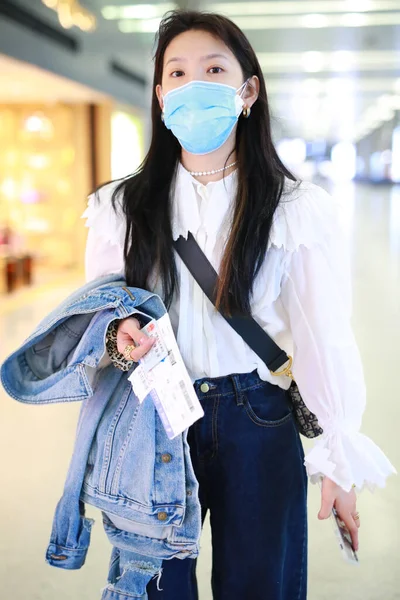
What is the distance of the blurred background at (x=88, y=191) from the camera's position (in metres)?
2.72

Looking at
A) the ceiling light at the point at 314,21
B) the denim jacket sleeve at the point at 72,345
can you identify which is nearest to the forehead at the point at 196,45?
the denim jacket sleeve at the point at 72,345

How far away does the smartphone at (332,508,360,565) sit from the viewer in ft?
4.53

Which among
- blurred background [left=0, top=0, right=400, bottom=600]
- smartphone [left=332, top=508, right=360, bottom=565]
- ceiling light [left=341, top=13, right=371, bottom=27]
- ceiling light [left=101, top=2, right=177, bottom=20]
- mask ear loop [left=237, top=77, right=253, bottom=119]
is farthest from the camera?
ceiling light [left=341, top=13, right=371, bottom=27]

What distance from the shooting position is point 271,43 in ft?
37.9

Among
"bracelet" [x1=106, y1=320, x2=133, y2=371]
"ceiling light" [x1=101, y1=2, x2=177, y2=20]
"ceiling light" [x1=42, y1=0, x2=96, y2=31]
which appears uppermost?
"ceiling light" [x1=101, y1=2, x2=177, y2=20]

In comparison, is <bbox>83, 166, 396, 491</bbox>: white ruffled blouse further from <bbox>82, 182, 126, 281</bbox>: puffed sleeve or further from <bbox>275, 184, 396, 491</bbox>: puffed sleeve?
<bbox>82, 182, 126, 281</bbox>: puffed sleeve

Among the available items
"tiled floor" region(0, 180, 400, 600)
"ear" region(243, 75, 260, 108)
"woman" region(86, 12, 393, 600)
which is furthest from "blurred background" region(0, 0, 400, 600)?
"woman" region(86, 12, 393, 600)

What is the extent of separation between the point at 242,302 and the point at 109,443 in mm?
405

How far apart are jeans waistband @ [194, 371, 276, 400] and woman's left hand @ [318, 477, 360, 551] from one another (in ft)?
0.87

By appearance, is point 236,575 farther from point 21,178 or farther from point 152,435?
point 21,178

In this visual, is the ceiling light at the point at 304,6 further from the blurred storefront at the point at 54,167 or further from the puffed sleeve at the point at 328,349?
the puffed sleeve at the point at 328,349

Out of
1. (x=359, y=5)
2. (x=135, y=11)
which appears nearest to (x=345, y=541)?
(x=135, y=11)

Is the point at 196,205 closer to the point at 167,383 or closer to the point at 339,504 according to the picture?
the point at 167,383

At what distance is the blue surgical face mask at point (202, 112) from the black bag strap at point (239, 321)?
0.77 ft
